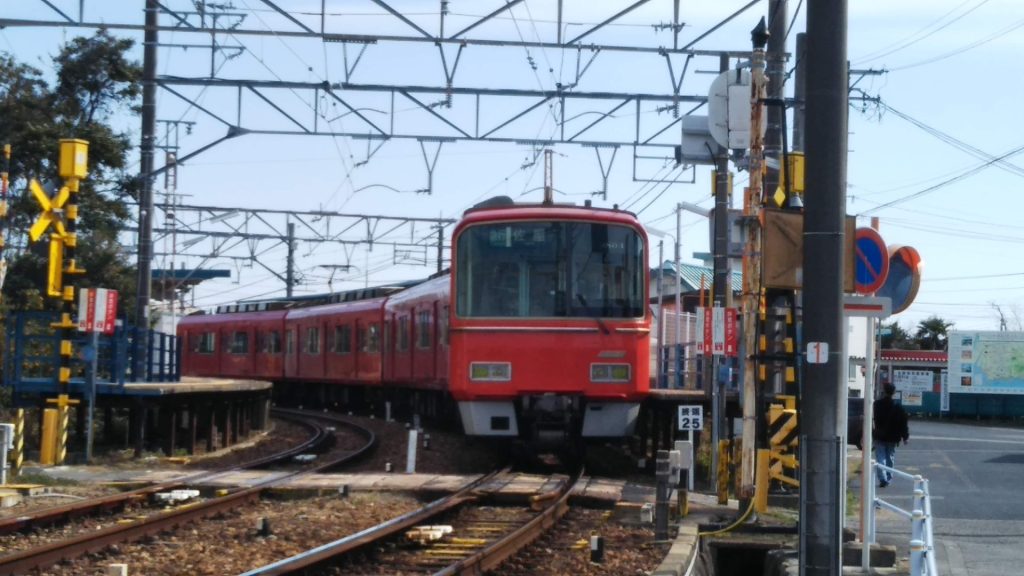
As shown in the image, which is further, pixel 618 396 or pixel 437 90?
pixel 437 90

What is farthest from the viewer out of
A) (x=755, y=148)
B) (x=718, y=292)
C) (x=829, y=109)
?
(x=718, y=292)

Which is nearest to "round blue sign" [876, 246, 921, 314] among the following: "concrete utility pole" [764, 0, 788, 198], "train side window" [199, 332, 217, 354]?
"concrete utility pole" [764, 0, 788, 198]

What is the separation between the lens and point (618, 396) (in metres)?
16.2

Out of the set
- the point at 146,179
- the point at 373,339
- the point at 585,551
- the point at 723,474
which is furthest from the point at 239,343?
the point at 585,551

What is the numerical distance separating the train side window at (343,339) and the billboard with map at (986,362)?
71.2 ft

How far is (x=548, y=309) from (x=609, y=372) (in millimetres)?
1027

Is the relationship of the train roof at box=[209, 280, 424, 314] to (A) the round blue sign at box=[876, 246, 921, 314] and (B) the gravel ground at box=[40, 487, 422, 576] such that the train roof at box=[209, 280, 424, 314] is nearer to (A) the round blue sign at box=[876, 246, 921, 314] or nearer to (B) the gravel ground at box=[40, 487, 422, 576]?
(B) the gravel ground at box=[40, 487, 422, 576]

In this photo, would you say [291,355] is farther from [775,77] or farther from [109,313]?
[775,77]

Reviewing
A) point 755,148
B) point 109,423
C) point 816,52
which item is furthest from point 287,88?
point 816,52

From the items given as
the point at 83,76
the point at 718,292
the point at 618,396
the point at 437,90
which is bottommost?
the point at 618,396

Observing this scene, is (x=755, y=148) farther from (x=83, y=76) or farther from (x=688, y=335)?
(x=83, y=76)

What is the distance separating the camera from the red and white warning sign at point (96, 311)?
54.6 ft

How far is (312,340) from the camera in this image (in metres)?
33.1

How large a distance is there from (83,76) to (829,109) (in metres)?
23.6
